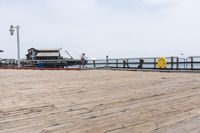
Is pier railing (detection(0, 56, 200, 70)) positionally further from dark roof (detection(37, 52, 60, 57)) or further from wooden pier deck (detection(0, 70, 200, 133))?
dark roof (detection(37, 52, 60, 57))

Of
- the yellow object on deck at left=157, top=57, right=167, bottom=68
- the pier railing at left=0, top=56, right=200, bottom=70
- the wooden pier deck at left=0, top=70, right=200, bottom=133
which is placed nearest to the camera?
the wooden pier deck at left=0, top=70, right=200, bottom=133

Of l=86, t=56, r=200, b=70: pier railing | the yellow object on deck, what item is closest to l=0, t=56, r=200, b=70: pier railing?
l=86, t=56, r=200, b=70: pier railing

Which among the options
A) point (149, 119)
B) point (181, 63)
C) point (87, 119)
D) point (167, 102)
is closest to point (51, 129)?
point (87, 119)

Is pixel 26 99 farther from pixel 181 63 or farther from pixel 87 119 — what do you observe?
pixel 181 63

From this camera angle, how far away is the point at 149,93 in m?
6.92

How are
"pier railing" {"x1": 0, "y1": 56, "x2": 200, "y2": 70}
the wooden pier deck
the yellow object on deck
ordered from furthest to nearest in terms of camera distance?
the yellow object on deck
"pier railing" {"x1": 0, "y1": 56, "x2": 200, "y2": 70}
the wooden pier deck

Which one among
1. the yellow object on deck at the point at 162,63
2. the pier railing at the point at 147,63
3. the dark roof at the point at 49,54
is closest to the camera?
the pier railing at the point at 147,63

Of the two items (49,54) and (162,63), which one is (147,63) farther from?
(49,54)

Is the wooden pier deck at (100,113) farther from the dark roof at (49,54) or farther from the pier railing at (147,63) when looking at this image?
the dark roof at (49,54)

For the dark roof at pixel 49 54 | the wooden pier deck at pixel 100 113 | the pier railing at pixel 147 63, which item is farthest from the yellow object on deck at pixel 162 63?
the dark roof at pixel 49 54

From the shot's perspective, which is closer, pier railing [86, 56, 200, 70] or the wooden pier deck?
the wooden pier deck

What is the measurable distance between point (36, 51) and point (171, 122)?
73.9 meters

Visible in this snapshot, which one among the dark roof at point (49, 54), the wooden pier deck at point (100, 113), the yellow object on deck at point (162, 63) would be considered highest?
the dark roof at point (49, 54)

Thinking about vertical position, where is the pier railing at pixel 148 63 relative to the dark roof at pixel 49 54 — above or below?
below
